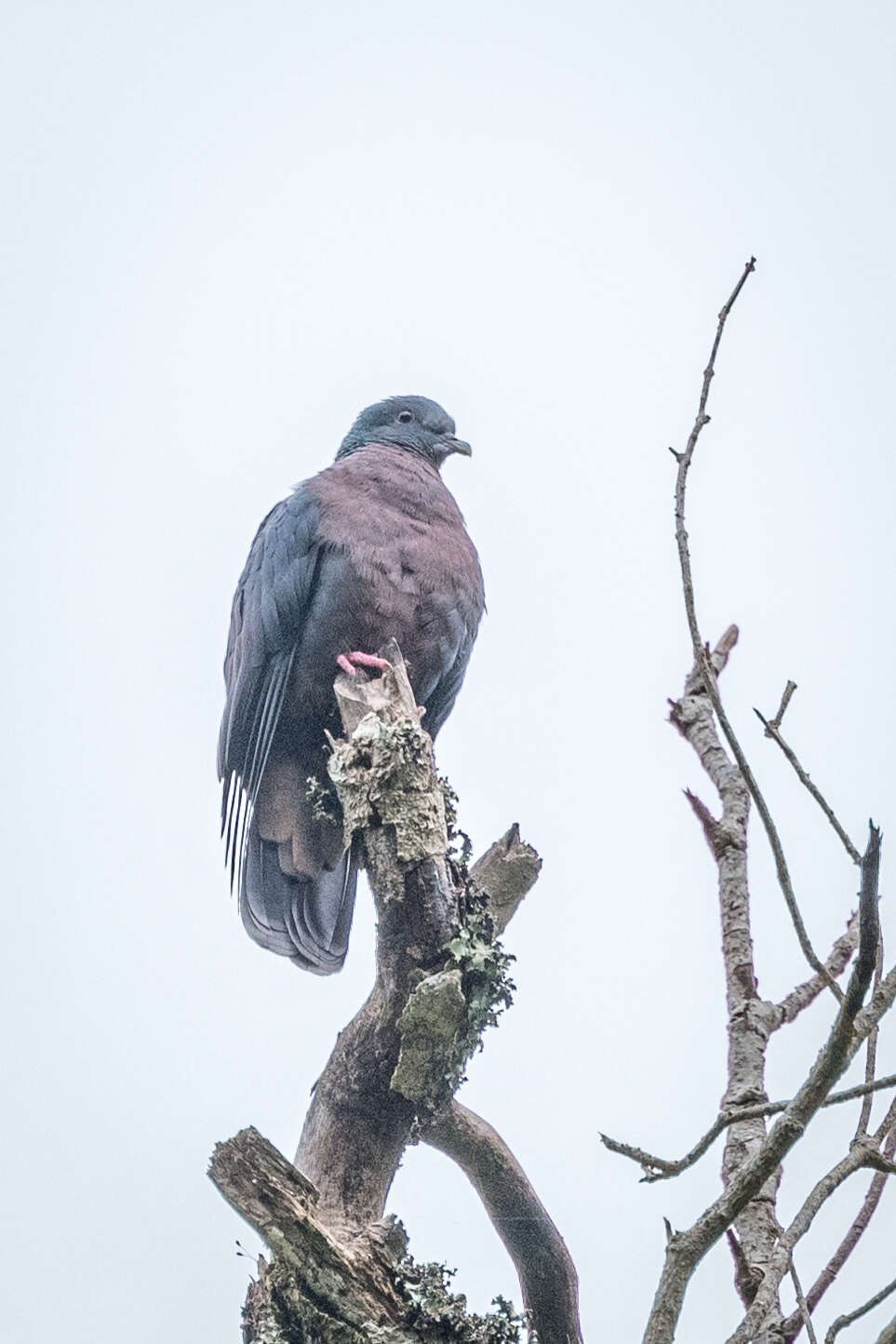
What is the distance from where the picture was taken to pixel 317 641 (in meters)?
4.34

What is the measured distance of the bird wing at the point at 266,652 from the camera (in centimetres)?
434

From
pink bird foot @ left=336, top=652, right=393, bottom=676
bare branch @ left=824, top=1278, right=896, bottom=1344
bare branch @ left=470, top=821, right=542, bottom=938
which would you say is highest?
pink bird foot @ left=336, top=652, right=393, bottom=676

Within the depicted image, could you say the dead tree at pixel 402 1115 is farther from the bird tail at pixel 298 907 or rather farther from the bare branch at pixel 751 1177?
the bird tail at pixel 298 907

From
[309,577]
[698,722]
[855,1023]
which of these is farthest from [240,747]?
[855,1023]

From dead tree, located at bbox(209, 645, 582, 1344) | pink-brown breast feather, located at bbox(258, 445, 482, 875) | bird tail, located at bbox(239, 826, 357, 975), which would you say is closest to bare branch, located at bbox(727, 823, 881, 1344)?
dead tree, located at bbox(209, 645, 582, 1344)

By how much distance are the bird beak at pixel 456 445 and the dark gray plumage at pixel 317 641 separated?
0.74m

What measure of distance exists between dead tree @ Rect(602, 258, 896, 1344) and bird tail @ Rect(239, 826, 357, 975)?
129 centimetres

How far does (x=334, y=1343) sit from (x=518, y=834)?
3.56ft

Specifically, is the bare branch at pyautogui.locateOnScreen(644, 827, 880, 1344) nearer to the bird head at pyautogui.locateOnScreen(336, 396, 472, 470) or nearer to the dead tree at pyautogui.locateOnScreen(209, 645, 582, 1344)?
the dead tree at pyautogui.locateOnScreen(209, 645, 582, 1344)

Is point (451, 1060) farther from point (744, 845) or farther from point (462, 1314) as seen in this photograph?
point (744, 845)

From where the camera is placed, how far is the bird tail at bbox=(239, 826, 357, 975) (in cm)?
390

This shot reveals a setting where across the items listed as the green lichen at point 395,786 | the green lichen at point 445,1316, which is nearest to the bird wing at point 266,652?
the green lichen at point 395,786

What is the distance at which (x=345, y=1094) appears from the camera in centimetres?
276

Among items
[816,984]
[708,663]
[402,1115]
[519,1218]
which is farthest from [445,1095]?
[708,663]
